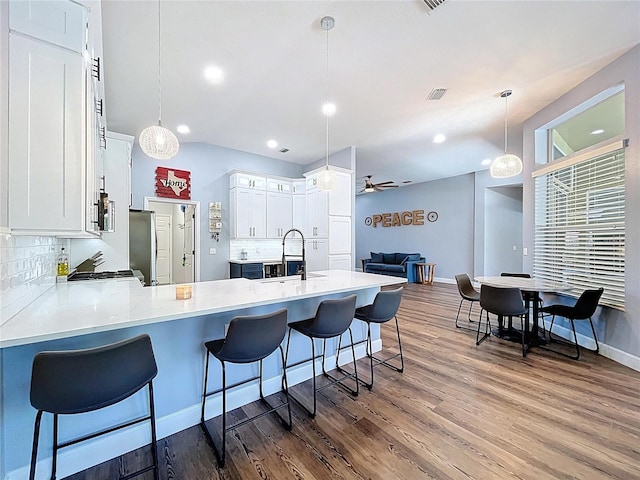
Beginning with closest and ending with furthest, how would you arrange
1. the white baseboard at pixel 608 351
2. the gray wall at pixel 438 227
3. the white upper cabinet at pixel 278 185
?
the white baseboard at pixel 608 351 → the white upper cabinet at pixel 278 185 → the gray wall at pixel 438 227

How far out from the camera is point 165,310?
5.07ft

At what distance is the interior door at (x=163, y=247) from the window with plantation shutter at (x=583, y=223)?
7785 millimetres

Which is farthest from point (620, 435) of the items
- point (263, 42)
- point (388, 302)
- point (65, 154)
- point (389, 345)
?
point (263, 42)

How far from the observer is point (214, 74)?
10.6 ft

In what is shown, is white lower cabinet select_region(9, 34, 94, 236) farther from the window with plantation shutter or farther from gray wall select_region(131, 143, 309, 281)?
the window with plantation shutter

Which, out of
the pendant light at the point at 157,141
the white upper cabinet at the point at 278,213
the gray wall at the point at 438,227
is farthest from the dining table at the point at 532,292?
the gray wall at the point at 438,227

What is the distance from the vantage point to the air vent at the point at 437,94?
367 centimetres

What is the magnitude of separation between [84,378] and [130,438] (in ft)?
2.88

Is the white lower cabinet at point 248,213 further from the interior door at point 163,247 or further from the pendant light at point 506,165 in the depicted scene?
the pendant light at point 506,165

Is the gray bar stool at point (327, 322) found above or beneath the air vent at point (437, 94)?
beneath

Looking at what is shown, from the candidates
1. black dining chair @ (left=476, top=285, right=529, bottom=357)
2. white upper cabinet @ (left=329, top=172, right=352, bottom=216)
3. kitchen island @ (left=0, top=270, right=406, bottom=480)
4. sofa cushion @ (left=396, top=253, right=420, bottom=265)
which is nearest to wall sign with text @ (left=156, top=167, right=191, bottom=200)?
white upper cabinet @ (left=329, top=172, right=352, bottom=216)

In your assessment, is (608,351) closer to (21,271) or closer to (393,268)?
(21,271)

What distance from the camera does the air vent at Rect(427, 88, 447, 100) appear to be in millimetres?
3674

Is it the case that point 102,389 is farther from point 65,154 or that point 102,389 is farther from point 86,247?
point 86,247
